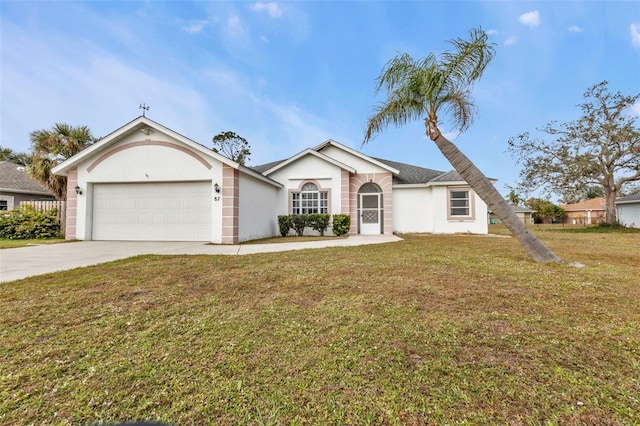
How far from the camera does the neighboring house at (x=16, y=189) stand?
16641 mm

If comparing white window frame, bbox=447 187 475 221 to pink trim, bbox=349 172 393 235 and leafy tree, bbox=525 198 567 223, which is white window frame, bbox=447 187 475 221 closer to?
pink trim, bbox=349 172 393 235

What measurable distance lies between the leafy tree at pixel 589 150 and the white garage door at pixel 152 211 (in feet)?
72.9

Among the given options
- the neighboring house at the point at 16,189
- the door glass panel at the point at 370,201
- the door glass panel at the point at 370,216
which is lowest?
the door glass panel at the point at 370,216

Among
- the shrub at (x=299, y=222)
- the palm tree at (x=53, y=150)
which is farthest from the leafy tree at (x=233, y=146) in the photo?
the shrub at (x=299, y=222)

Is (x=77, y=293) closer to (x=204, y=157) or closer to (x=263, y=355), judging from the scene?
(x=263, y=355)

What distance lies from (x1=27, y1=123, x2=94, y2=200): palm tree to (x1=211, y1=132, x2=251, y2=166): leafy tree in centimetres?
1613

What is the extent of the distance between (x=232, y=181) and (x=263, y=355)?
862 centimetres

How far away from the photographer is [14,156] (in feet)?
A: 114

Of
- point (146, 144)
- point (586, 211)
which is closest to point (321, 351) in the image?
point (146, 144)

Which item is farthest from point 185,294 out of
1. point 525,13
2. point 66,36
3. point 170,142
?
point 525,13

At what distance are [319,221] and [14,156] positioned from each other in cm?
4440

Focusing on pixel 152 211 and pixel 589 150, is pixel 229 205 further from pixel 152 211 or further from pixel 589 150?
pixel 589 150

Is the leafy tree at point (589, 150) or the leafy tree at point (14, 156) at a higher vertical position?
the leafy tree at point (14, 156)

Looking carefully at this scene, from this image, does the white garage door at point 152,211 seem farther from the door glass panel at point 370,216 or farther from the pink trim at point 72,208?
the door glass panel at point 370,216
